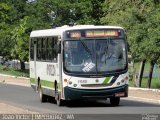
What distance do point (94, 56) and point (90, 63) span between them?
300 millimetres

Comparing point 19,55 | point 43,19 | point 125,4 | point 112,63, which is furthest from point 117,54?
point 19,55

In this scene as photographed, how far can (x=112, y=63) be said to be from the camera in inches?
945

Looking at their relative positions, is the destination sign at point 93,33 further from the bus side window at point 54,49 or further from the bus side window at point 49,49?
the bus side window at point 49,49

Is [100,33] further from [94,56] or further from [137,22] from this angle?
[137,22]

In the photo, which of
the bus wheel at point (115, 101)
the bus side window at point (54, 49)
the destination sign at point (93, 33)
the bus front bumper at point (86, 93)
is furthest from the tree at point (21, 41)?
the bus front bumper at point (86, 93)

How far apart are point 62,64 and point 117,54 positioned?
2.04 metres

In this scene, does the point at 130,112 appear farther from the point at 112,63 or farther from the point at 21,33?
the point at 21,33


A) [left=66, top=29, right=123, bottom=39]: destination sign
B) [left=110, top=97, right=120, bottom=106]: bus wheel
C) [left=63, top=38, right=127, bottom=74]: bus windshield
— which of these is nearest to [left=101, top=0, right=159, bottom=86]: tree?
[left=110, top=97, right=120, bottom=106]: bus wheel

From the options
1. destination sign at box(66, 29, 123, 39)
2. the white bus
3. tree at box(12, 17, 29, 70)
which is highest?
destination sign at box(66, 29, 123, 39)

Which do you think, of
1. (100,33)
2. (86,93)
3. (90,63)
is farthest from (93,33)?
(86,93)

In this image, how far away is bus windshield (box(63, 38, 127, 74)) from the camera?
23.8m

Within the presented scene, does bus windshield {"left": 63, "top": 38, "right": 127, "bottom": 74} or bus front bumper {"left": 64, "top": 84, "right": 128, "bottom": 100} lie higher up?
bus windshield {"left": 63, "top": 38, "right": 127, "bottom": 74}

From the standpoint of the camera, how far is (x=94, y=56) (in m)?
23.9

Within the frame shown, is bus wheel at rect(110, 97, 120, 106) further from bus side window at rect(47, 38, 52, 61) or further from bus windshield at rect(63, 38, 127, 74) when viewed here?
bus side window at rect(47, 38, 52, 61)
